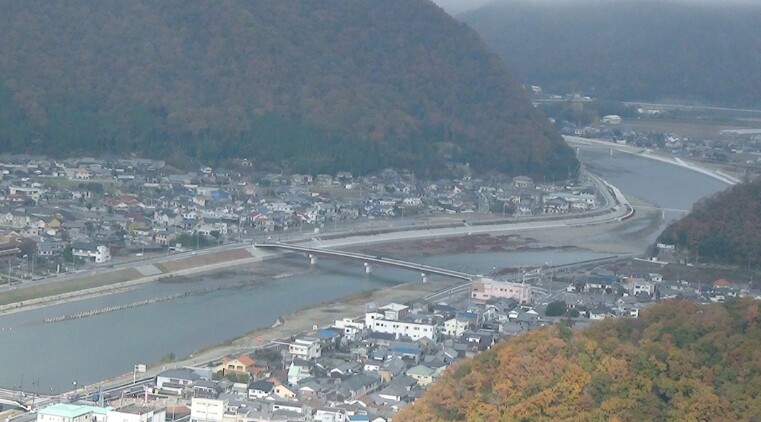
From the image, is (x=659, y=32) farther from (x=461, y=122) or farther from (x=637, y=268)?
(x=637, y=268)

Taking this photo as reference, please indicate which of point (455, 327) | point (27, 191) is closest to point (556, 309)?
point (455, 327)

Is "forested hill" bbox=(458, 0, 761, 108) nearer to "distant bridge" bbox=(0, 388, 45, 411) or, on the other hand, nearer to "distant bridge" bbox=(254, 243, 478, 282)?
"distant bridge" bbox=(254, 243, 478, 282)

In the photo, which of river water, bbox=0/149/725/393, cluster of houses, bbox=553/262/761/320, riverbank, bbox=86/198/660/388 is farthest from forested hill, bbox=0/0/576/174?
cluster of houses, bbox=553/262/761/320

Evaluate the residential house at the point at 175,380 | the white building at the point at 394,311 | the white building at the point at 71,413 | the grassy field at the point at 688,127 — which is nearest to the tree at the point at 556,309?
the white building at the point at 394,311

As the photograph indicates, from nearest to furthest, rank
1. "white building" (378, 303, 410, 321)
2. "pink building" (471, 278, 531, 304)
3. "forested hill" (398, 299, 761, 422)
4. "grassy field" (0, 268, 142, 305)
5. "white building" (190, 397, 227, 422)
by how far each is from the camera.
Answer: "forested hill" (398, 299, 761, 422) < "white building" (190, 397, 227, 422) < "white building" (378, 303, 410, 321) < "grassy field" (0, 268, 142, 305) < "pink building" (471, 278, 531, 304)

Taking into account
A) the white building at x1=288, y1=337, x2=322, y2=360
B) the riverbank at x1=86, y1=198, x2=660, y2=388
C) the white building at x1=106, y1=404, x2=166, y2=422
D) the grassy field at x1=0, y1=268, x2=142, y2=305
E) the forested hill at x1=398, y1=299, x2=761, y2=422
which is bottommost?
the riverbank at x1=86, y1=198, x2=660, y2=388

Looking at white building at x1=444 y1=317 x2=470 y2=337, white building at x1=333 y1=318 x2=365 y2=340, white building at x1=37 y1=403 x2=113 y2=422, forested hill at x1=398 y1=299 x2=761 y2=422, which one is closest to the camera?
forested hill at x1=398 y1=299 x2=761 y2=422

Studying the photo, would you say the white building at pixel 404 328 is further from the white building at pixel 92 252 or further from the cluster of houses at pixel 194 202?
the white building at pixel 92 252

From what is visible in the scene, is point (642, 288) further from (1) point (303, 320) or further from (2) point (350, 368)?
(2) point (350, 368)
